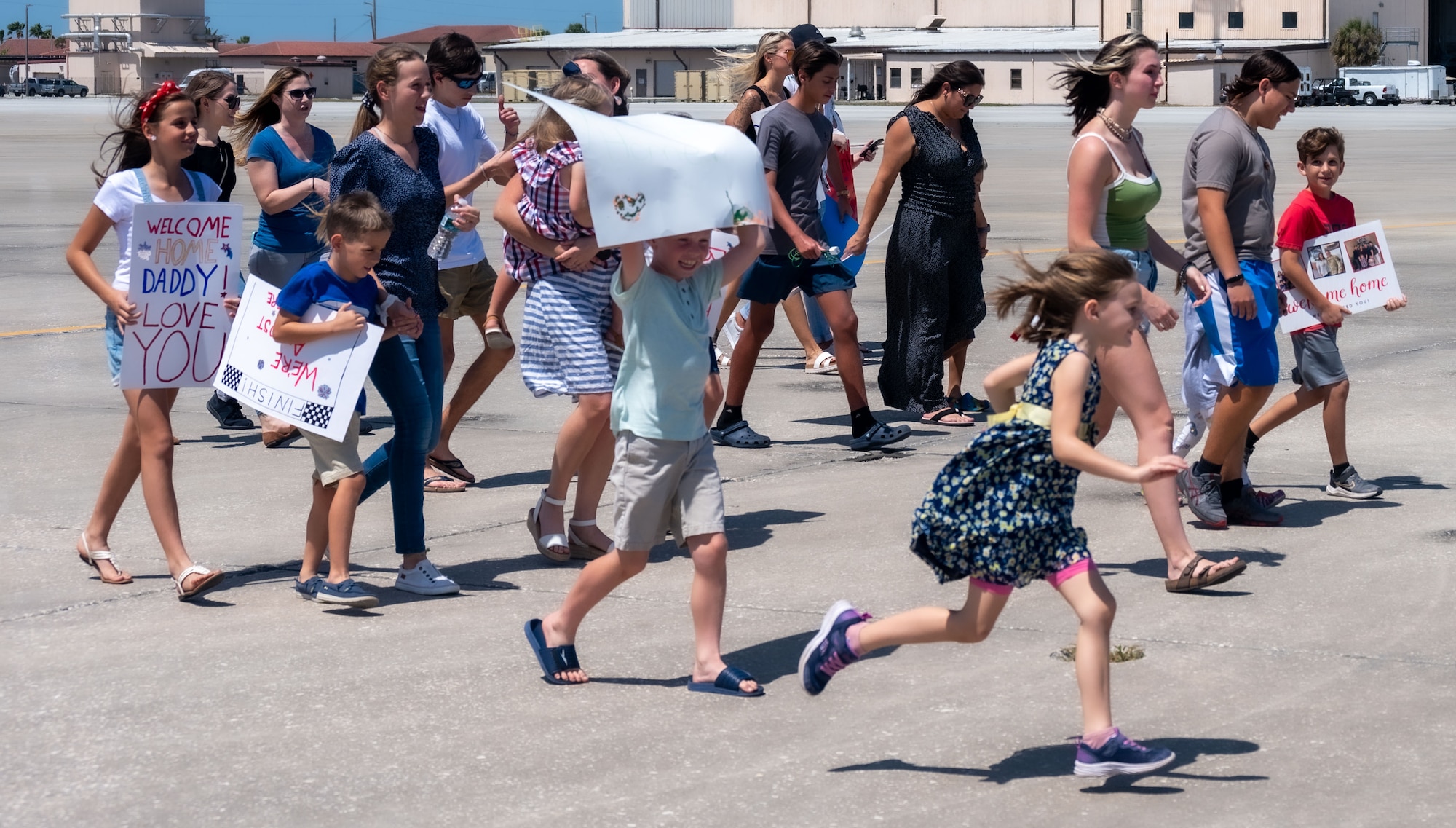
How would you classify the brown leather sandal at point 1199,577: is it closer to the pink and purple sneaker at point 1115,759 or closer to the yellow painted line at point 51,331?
the pink and purple sneaker at point 1115,759

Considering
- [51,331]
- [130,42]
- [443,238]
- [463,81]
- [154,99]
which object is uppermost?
[130,42]

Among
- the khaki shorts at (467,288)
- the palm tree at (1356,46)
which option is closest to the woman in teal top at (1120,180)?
the khaki shorts at (467,288)

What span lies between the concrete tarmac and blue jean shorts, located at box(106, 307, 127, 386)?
0.78m

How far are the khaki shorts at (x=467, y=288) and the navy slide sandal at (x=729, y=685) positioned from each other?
11.8ft

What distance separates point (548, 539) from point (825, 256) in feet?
9.17

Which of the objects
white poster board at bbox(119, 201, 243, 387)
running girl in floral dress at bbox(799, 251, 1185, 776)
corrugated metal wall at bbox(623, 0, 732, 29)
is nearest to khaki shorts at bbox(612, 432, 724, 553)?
running girl in floral dress at bbox(799, 251, 1185, 776)

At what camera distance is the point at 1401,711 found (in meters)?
4.67

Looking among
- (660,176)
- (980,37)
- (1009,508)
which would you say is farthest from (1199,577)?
(980,37)

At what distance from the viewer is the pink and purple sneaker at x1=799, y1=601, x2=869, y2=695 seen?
4.57 metres

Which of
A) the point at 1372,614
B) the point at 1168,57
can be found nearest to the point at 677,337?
the point at 1372,614

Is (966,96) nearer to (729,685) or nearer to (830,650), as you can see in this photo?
(729,685)

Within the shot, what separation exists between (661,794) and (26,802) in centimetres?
154

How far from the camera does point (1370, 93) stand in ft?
243

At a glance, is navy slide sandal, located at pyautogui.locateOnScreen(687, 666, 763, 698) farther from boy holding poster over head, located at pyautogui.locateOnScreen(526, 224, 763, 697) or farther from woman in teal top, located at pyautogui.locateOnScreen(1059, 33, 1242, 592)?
woman in teal top, located at pyautogui.locateOnScreen(1059, 33, 1242, 592)
